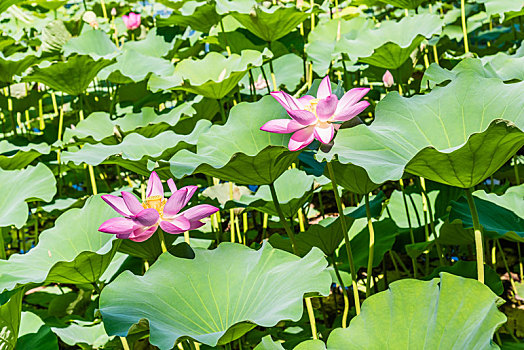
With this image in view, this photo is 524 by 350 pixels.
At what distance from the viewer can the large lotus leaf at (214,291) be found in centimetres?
92

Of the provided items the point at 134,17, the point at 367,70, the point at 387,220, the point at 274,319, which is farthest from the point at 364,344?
the point at 134,17

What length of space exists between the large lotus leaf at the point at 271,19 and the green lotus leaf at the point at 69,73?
0.55 metres

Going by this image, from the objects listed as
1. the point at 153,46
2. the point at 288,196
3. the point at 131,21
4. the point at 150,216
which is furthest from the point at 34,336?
the point at 131,21

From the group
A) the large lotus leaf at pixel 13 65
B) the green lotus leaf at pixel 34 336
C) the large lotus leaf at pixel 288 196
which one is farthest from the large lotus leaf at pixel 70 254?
the large lotus leaf at pixel 13 65

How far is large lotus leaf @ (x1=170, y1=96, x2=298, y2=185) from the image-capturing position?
1053mm

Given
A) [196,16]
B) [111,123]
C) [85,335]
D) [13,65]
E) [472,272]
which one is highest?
[196,16]

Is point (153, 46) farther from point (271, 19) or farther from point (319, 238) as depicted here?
point (319, 238)

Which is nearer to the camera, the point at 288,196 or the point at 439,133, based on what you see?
the point at 439,133

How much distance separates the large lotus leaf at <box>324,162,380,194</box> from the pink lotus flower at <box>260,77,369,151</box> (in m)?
0.18

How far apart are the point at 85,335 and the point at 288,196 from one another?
63 centimetres

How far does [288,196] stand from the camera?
1.50 meters

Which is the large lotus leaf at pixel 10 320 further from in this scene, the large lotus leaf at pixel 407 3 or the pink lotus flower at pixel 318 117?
the large lotus leaf at pixel 407 3

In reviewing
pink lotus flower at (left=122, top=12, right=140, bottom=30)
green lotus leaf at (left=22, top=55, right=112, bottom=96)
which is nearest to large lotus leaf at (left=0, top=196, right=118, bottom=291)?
green lotus leaf at (left=22, top=55, right=112, bottom=96)

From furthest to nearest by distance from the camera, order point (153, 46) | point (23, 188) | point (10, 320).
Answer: point (153, 46) → point (23, 188) → point (10, 320)
